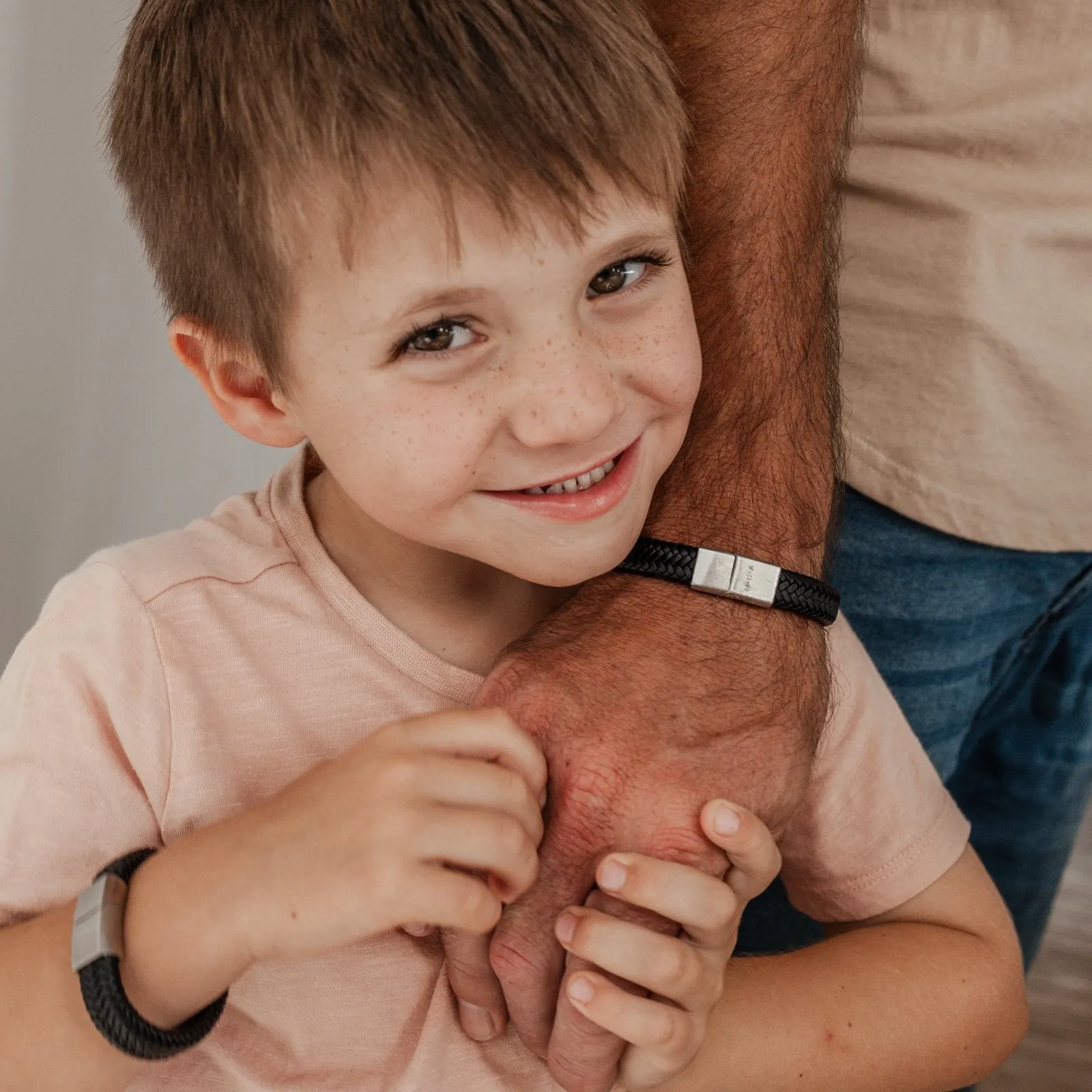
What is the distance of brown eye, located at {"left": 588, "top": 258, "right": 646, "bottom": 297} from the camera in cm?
86

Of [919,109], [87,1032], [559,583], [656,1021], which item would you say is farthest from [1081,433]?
[87,1032]

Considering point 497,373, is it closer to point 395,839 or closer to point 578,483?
point 578,483

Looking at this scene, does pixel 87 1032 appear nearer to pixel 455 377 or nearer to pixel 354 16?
pixel 455 377

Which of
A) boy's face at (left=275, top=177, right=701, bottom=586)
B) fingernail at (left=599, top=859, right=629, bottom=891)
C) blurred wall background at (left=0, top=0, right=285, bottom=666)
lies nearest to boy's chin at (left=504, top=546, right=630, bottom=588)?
boy's face at (left=275, top=177, right=701, bottom=586)

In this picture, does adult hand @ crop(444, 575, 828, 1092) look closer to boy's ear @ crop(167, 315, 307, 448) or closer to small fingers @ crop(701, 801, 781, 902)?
small fingers @ crop(701, 801, 781, 902)

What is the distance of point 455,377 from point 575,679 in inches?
8.7

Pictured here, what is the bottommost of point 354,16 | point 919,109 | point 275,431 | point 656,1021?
point 656,1021

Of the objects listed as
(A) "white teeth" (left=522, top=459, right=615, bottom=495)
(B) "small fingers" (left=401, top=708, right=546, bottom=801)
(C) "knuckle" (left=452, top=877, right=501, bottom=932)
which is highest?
(A) "white teeth" (left=522, top=459, right=615, bottom=495)

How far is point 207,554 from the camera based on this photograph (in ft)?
3.24

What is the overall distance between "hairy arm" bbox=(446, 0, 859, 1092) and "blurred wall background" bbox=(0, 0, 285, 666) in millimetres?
598

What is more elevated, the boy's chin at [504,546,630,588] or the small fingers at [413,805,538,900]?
the boy's chin at [504,546,630,588]

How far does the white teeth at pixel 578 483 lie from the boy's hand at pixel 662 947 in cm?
23

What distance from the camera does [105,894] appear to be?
0.81 metres

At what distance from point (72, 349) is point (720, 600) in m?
0.78
